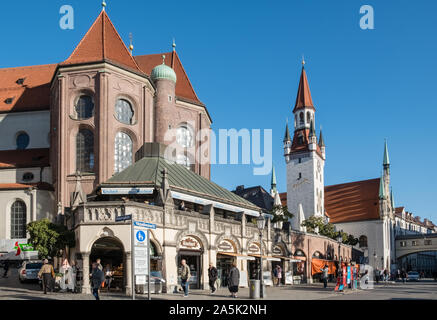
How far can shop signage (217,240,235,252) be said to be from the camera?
1399 inches

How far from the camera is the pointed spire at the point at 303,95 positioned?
355 feet

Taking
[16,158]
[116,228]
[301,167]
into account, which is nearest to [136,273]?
[116,228]

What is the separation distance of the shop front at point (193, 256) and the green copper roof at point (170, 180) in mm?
3879

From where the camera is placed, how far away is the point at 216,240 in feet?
114

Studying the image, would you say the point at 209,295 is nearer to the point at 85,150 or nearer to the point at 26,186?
the point at 85,150

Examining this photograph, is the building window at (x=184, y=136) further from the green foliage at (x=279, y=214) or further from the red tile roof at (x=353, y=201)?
the red tile roof at (x=353, y=201)

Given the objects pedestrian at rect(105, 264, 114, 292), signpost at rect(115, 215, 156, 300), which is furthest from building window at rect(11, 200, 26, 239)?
signpost at rect(115, 215, 156, 300)

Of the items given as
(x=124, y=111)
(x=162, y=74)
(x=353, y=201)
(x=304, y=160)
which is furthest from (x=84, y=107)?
(x=353, y=201)

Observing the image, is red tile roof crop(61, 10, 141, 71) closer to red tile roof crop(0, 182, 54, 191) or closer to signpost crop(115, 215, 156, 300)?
red tile roof crop(0, 182, 54, 191)

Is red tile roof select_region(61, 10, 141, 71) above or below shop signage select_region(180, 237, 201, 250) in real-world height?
above

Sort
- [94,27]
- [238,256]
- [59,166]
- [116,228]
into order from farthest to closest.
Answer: [94,27] → [59,166] → [238,256] → [116,228]

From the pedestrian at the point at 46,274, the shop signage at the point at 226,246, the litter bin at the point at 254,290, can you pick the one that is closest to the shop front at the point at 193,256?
the shop signage at the point at 226,246

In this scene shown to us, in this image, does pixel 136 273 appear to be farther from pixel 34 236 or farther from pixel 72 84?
pixel 72 84

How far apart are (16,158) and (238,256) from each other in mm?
26181
